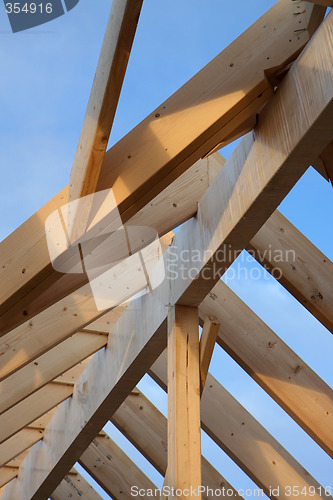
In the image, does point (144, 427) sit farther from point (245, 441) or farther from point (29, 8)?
point (29, 8)

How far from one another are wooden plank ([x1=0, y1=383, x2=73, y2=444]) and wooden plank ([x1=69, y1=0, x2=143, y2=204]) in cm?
275

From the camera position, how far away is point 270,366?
417 centimetres

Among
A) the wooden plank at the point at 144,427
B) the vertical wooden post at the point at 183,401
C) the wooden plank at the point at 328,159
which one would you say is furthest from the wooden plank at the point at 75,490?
the wooden plank at the point at 328,159

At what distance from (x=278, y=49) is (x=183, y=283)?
1.14m

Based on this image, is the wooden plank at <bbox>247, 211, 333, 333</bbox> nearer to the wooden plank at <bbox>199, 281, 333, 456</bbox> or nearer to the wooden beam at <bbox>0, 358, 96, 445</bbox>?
the wooden plank at <bbox>199, 281, 333, 456</bbox>

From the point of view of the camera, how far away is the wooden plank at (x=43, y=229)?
2375 millimetres

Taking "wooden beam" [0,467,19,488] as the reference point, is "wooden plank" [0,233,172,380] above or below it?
below

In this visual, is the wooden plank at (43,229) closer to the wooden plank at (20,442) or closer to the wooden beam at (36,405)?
the wooden beam at (36,405)

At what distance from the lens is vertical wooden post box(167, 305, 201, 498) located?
280cm
